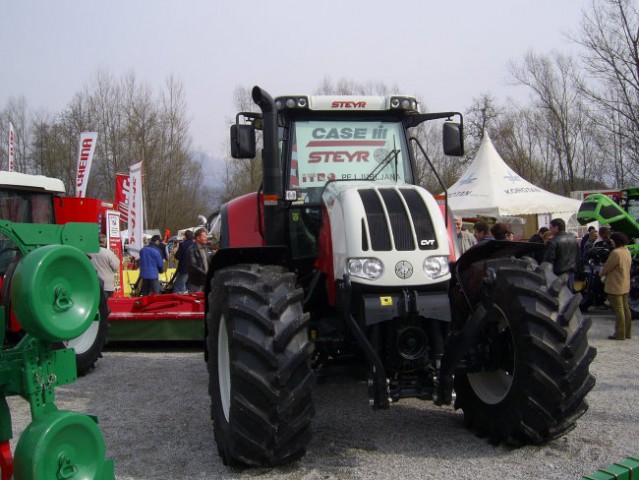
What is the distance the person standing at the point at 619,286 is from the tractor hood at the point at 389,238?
19.8 feet

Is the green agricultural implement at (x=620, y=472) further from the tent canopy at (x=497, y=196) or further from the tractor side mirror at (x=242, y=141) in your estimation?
the tent canopy at (x=497, y=196)

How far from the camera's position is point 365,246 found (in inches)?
156

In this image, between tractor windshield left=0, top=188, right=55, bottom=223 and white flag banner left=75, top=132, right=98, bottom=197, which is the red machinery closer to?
tractor windshield left=0, top=188, right=55, bottom=223

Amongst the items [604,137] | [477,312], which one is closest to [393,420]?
[477,312]

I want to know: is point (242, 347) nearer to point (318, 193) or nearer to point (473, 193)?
point (318, 193)

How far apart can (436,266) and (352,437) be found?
1.44 meters

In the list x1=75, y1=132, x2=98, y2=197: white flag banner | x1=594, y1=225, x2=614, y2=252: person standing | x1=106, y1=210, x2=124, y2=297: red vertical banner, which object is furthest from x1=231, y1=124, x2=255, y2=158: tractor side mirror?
x1=75, y1=132, x2=98, y2=197: white flag banner

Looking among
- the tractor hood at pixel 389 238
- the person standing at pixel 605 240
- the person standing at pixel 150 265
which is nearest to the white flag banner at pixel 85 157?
the person standing at pixel 150 265

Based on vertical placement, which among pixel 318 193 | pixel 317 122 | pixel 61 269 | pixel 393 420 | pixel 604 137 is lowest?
pixel 393 420

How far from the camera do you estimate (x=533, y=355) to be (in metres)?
3.79

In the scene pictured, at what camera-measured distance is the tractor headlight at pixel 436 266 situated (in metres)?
3.98

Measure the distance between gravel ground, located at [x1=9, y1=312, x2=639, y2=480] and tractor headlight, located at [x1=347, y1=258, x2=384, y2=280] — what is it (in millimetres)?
1191

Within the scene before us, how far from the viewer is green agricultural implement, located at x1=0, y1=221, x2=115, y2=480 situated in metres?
2.62

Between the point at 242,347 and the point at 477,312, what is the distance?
1.51 meters
